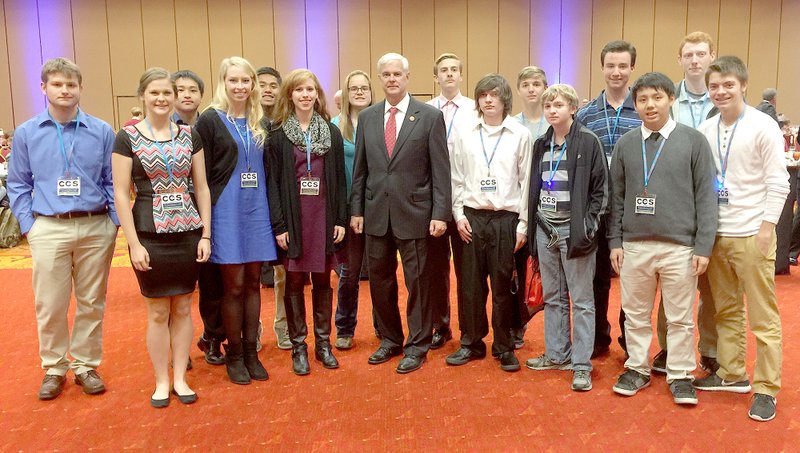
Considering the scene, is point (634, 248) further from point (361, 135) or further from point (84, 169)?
point (84, 169)

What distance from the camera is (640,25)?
37.3 feet

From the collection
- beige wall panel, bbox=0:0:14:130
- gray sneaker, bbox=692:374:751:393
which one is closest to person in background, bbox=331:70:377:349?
gray sneaker, bbox=692:374:751:393

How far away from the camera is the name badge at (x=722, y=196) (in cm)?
270

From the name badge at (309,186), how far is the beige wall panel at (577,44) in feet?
30.5

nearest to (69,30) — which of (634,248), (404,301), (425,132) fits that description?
(404,301)

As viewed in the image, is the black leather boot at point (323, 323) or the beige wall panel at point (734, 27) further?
the beige wall panel at point (734, 27)

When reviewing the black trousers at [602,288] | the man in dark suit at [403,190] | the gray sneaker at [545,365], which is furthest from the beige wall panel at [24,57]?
the black trousers at [602,288]

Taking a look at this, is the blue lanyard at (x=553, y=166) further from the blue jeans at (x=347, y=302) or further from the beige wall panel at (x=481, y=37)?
the beige wall panel at (x=481, y=37)

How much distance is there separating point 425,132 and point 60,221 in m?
1.78

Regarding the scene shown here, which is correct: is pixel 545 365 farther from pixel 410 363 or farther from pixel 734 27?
pixel 734 27

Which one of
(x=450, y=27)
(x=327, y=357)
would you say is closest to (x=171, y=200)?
(x=327, y=357)

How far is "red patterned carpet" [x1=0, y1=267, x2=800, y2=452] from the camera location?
2492 mm

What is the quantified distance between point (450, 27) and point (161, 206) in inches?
370

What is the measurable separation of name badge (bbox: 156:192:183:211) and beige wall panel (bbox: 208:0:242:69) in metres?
8.93
